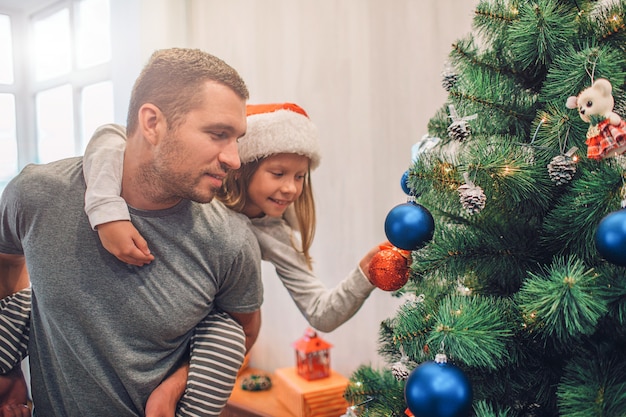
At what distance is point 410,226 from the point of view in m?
0.79

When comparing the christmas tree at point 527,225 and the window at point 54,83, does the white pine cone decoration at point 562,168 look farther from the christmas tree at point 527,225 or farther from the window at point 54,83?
the window at point 54,83

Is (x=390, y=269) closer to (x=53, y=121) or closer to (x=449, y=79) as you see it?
(x=449, y=79)

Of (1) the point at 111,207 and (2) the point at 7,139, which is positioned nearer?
(1) the point at 111,207

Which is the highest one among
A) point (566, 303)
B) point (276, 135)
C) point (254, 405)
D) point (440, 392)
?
point (276, 135)

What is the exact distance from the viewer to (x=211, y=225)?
94 centimetres

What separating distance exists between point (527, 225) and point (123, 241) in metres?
0.63

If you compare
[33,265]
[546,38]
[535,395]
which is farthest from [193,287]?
[546,38]

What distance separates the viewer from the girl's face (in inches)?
41.9

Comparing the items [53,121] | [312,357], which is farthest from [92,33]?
[312,357]

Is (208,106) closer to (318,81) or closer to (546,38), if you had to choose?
(546,38)

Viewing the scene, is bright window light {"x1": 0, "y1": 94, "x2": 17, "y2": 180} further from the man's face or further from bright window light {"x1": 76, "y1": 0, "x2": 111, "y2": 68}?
the man's face

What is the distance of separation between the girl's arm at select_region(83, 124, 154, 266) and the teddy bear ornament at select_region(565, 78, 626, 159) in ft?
2.22

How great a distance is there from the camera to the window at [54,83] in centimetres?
93

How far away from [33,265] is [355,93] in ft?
3.77
